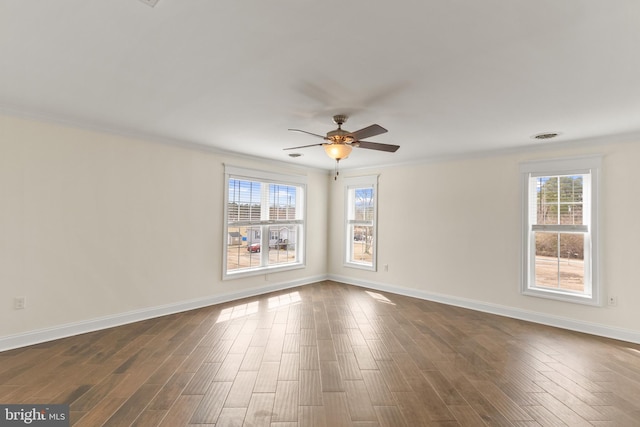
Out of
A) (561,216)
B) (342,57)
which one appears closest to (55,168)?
(342,57)

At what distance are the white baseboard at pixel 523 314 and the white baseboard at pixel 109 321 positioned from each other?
8.63 ft

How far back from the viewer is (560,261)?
14.2 ft

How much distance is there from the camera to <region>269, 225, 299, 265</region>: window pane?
602cm

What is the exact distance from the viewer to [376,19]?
5.56ft

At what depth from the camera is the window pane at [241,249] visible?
533 cm

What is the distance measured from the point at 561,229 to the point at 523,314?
132 cm

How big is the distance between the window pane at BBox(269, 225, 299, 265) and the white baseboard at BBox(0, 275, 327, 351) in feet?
2.27

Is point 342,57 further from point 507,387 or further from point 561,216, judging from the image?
point 561,216

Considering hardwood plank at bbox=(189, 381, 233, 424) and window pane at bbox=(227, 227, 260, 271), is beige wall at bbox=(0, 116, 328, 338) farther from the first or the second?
hardwood plank at bbox=(189, 381, 233, 424)

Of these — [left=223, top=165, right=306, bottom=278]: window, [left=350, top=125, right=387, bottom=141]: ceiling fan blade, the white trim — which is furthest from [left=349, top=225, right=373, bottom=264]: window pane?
[left=350, top=125, right=387, bottom=141]: ceiling fan blade

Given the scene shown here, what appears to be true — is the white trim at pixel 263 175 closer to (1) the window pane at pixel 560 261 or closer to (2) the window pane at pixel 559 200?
(2) the window pane at pixel 559 200

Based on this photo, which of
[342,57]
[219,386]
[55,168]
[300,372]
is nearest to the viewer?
[342,57]

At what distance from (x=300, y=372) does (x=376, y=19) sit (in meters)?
2.79

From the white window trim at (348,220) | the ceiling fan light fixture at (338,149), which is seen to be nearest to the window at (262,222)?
the white window trim at (348,220)
